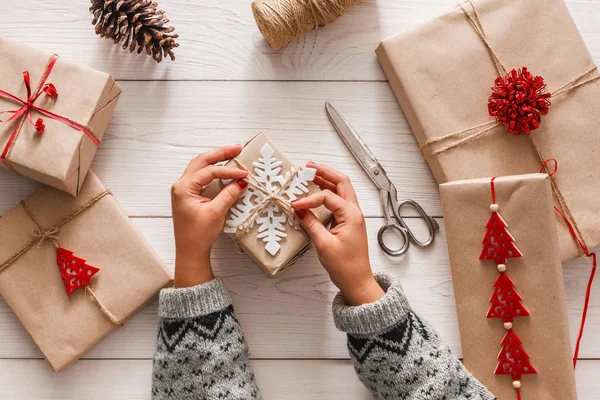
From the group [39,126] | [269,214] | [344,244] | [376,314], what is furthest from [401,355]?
[39,126]

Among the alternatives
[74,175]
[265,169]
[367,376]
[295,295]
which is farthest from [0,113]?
[367,376]

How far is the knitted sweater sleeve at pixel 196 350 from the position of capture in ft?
2.85

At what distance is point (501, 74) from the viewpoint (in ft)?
3.01

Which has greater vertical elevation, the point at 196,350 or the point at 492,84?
the point at 492,84

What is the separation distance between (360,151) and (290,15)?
248 mm

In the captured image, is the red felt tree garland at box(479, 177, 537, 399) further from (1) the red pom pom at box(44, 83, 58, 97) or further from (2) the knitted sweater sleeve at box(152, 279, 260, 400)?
(1) the red pom pom at box(44, 83, 58, 97)

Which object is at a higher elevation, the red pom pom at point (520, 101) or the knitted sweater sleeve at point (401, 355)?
the red pom pom at point (520, 101)

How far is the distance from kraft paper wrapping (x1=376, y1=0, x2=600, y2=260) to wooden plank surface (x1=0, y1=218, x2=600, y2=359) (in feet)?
0.49

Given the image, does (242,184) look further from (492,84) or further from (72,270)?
(492,84)

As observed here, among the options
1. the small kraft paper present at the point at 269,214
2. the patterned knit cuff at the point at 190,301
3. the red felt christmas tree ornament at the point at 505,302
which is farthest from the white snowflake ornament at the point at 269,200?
the red felt christmas tree ornament at the point at 505,302

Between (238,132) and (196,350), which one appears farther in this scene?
(238,132)

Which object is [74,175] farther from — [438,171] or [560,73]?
[560,73]

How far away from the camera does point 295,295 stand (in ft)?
3.17

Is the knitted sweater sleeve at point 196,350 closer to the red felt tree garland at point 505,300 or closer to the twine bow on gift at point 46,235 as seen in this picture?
the twine bow on gift at point 46,235
